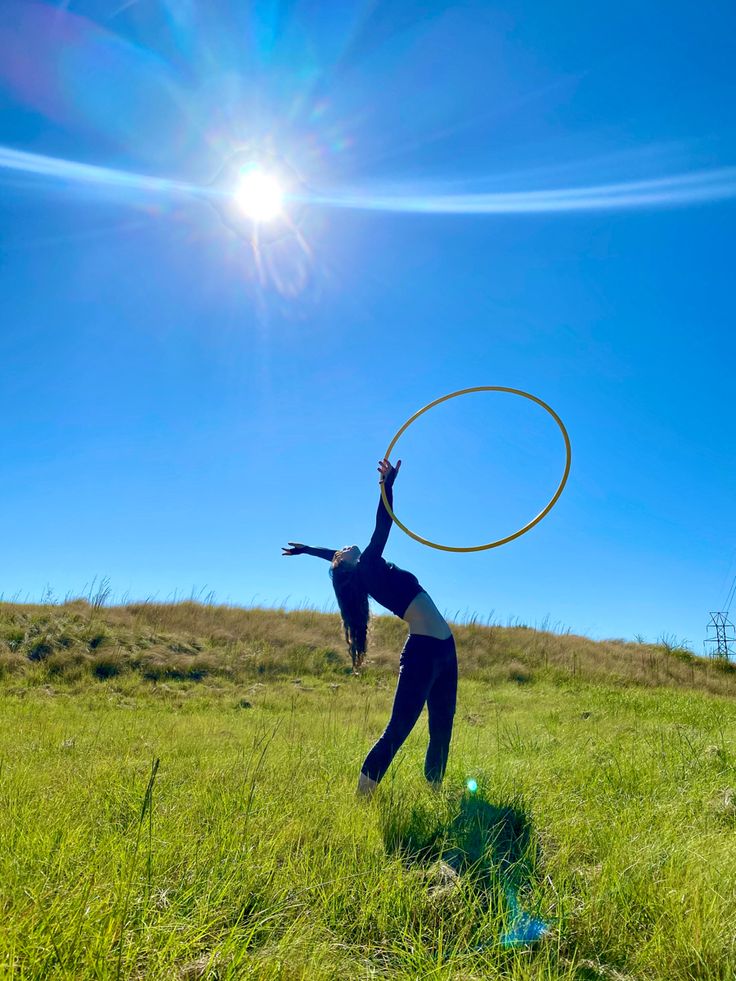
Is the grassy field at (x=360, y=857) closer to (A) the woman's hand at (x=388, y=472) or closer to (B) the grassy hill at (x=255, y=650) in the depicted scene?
(A) the woman's hand at (x=388, y=472)

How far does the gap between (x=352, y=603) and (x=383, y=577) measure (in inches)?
20.0

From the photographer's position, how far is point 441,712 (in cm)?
491

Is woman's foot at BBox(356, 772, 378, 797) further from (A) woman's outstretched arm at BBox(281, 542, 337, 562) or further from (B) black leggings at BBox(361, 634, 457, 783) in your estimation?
(A) woman's outstretched arm at BBox(281, 542, 337, 562)

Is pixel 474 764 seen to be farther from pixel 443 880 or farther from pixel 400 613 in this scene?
pixel 443 880

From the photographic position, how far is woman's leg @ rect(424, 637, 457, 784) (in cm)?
487

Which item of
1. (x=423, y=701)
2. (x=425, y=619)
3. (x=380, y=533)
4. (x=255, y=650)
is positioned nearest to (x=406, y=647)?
(x=425, y=619)

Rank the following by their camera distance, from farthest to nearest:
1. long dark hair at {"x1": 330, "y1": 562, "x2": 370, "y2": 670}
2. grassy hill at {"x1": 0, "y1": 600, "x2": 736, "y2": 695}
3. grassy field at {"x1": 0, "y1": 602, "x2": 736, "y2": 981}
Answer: grassy hill at {"x1": 0, "y1": 600, "x2": 736, "y2": 695}, long dark hair at {"x1": 330, "y1": 562, "x2": 370, "y2": 670}, grassy field at {"x1": 0, "y1": 602, "x2": 736, "y2": 981}

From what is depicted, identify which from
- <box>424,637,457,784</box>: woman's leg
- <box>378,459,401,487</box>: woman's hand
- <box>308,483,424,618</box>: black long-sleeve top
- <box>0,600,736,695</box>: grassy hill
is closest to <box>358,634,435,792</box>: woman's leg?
<box>424,637,457,784</box>: woman's leg

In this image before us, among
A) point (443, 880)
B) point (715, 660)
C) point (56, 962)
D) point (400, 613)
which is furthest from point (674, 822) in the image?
point (715, 660)

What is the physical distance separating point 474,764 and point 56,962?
3963 millimetres

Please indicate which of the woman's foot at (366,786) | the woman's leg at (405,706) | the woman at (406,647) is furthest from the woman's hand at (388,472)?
the woman's foot at (366,786)

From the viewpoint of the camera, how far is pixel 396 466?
5.29 meters

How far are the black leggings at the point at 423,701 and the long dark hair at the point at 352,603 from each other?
65 cm

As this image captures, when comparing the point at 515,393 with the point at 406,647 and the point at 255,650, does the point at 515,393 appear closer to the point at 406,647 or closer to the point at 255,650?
the point at 406,647
